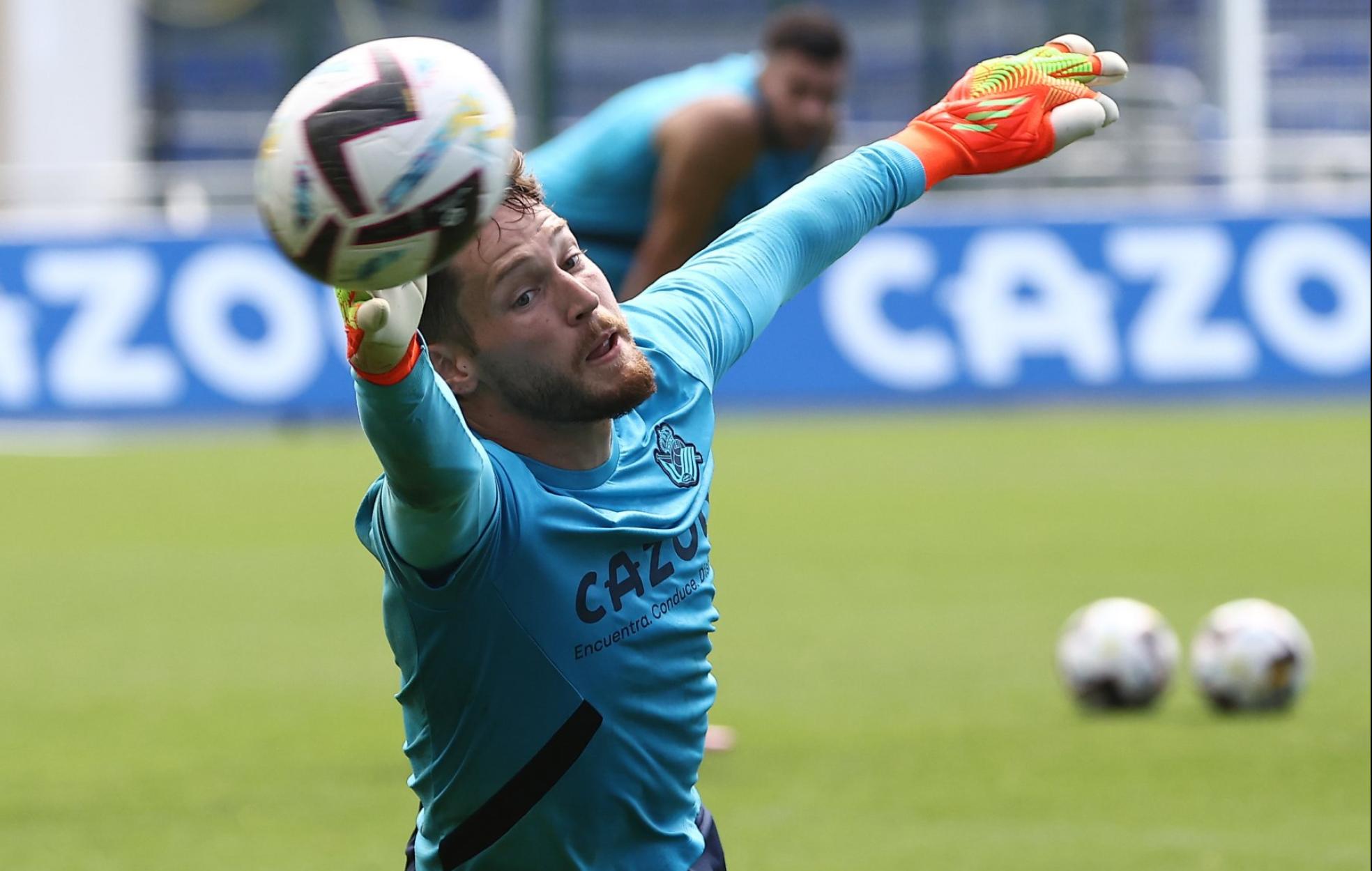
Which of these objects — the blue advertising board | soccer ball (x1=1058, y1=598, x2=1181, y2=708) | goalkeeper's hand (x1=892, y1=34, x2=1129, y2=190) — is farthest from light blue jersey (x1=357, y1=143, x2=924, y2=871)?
the blue advertising board

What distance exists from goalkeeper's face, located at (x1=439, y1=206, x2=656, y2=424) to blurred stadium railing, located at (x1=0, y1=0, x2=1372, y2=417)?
45.4 feet

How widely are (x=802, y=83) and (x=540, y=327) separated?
4931 millimetres

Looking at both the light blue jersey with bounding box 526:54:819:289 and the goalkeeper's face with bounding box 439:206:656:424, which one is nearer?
the goalkeeper's face with bounding box 439:206:656:424

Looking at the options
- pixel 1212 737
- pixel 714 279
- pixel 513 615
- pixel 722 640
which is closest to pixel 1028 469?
pixel 722 640

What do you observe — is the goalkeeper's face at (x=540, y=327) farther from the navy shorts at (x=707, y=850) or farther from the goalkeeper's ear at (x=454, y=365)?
the navy shorts at (x=707, y=850)

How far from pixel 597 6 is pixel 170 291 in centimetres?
1362

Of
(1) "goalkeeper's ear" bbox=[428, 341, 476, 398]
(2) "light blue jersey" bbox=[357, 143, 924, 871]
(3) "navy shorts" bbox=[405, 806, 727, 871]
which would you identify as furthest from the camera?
(3) "navy shorts" bbox=[405, 806, 727, 871]

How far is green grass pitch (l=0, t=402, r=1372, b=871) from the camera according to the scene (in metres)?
6.23

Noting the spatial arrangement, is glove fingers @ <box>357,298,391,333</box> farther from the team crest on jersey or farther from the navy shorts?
the navy shorts

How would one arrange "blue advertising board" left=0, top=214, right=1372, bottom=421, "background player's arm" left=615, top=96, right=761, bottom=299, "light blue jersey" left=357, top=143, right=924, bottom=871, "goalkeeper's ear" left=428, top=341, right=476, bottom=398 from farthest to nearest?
"blue advertising board" left=0, top=214, right=1372, bottom=421 < "background player's arm" left=615, top=96, right=761, bottom=299 < "goalkeeper's ear" left=428, top=341, right=476, bottom=398 < "light blue jersey" left=357, top=143, right=924, bottom=871

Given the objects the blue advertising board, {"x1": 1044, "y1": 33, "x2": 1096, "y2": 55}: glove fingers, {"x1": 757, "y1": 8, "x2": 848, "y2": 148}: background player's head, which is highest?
{"x1": 1044, "y1": 33, "x2": 1096, "y2": 55}: glove fingers

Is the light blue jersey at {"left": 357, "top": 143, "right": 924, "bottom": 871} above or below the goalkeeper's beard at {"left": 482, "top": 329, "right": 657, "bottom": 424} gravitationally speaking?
below

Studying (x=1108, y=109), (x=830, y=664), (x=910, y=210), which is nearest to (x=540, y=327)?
(x=1108, y=109)

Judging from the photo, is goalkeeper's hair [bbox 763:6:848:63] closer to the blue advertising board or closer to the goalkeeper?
the goalkeeper
